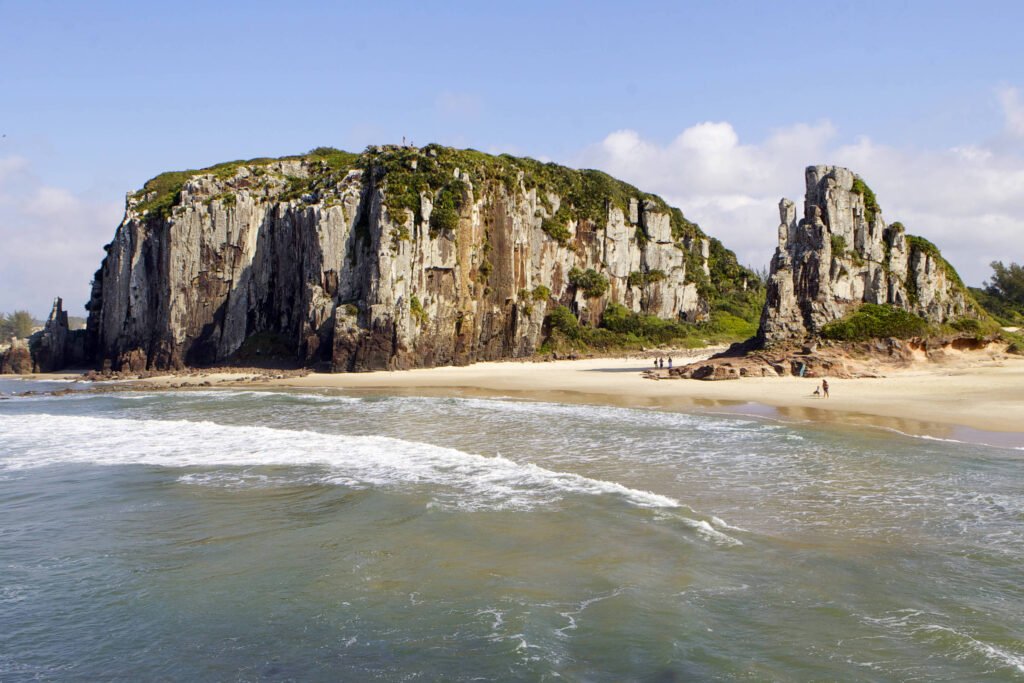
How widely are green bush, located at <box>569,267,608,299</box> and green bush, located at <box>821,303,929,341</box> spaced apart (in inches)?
975

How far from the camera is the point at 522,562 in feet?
30.7

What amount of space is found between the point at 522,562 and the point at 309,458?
917 centimetres

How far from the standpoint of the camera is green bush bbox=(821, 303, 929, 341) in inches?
1245

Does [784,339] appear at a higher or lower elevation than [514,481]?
higher

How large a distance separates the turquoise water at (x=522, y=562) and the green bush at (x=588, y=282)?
124ft

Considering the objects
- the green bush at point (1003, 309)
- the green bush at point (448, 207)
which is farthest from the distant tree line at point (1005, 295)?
the green bush at point (448, 207)

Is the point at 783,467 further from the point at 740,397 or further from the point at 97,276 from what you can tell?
the point at 97,276

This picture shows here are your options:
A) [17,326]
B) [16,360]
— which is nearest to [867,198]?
[16,360]

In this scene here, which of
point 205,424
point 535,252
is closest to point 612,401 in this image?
point 205,424

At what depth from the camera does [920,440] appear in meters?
17.2

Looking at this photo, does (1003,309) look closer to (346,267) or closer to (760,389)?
(760,389)

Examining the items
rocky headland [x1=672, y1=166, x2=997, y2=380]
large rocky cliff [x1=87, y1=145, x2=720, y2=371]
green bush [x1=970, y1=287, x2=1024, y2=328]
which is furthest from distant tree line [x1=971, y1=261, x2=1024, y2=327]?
large rocky cliff [x1=87, y1=145, x2=720, y2=371]

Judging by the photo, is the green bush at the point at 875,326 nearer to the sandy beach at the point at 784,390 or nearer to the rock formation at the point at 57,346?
the sandy beach at the point at 784,390

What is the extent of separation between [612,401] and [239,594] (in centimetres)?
2026
